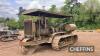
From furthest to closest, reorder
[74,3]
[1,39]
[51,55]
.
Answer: [74,3]
[1,39]
[51,55]

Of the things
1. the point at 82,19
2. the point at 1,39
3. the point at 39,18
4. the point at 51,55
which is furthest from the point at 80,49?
the point at 82,19

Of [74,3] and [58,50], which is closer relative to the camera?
[58,50]

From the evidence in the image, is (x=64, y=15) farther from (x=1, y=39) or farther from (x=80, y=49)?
(x=1, y=39)

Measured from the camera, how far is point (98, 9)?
6469 cm

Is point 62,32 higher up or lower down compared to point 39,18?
lower down

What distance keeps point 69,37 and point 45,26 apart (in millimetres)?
2473

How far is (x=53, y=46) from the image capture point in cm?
1474

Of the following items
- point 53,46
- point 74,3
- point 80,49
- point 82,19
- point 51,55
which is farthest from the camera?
point 74,3

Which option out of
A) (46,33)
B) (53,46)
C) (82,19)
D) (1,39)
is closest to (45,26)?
(46,33)

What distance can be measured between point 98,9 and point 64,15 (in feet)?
165


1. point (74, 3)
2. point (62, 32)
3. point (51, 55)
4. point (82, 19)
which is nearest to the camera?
point (51, 55)

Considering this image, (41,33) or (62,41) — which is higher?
(41,33)

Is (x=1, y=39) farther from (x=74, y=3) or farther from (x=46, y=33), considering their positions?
(x=74, y=3)

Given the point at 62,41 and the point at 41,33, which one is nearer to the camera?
the point at 41,33
